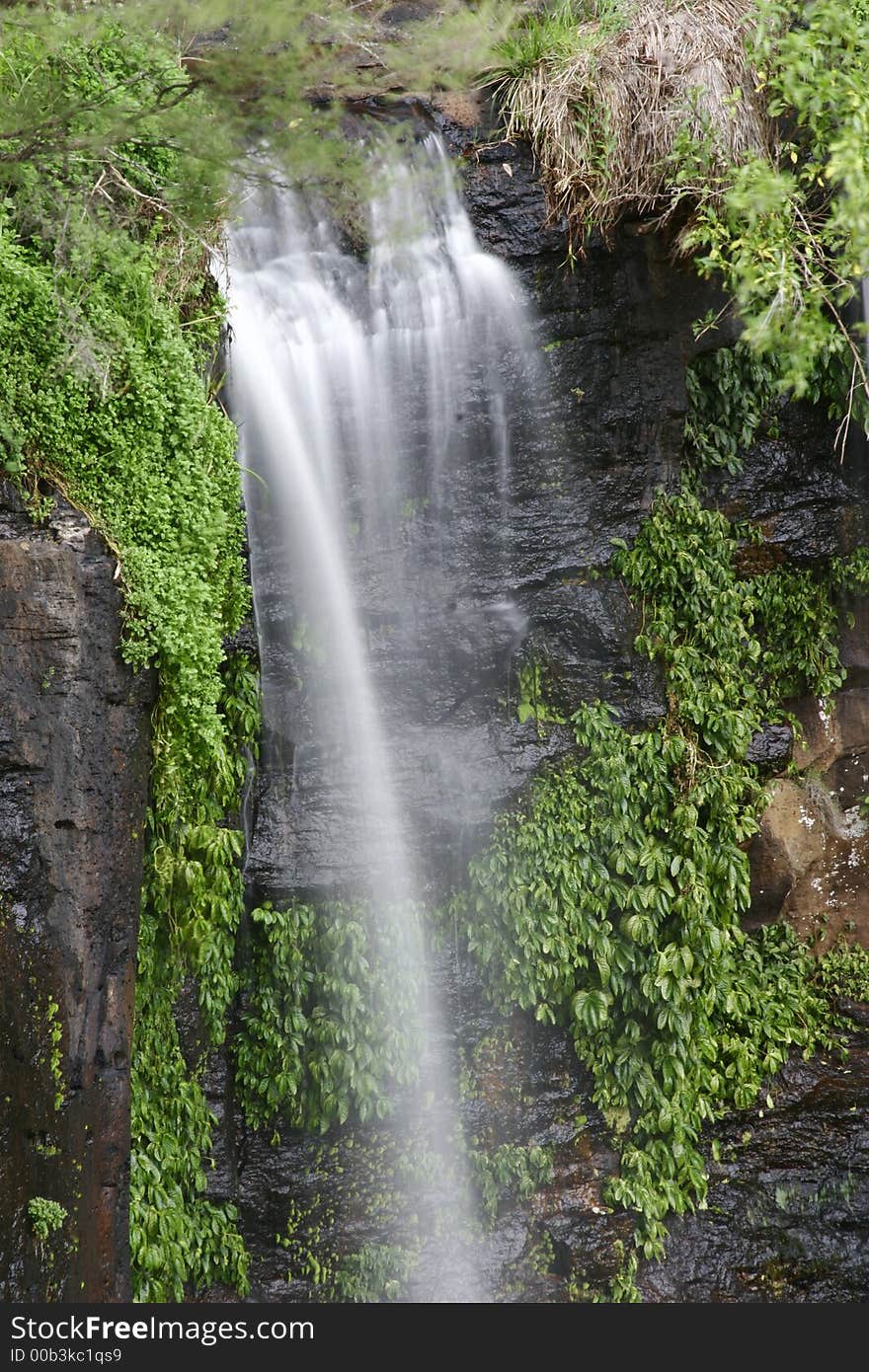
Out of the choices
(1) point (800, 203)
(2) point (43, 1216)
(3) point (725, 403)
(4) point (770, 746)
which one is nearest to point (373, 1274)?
(2) point (43, 1216)

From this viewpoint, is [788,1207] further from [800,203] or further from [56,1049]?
[800,203]

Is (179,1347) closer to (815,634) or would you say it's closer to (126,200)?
(126,200)

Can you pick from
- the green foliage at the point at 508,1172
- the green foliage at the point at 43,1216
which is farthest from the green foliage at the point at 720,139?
the green foliage at the point at 43,1216

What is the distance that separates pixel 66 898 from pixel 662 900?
3545 mm

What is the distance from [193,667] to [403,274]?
120 inches

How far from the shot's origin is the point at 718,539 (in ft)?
23.4

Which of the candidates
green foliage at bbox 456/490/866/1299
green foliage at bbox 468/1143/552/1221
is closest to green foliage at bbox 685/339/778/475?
green foliage at bbox 456/490/866/1299

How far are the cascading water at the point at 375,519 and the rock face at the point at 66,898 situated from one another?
150 centimetres

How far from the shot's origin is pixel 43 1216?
165 inches

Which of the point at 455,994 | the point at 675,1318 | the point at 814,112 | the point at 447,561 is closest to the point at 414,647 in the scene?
the point at 447,561

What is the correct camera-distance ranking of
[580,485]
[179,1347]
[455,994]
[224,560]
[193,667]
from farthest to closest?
[580,485], [455,994], [224,560], [193,667], [179,1347]

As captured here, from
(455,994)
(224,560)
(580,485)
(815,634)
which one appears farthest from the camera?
(815,634)

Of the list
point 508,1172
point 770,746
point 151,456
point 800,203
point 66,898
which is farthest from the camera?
point 770,746

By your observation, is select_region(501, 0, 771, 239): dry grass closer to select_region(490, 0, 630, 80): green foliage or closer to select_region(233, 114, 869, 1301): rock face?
select_region(490, 0, 630, 80): green foliage
